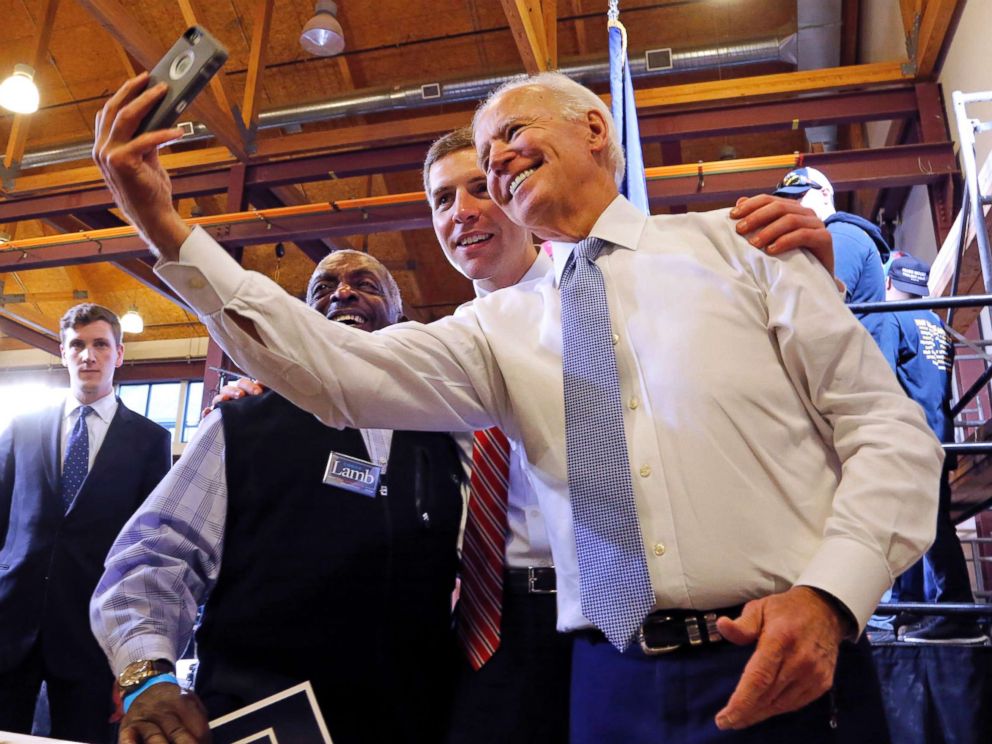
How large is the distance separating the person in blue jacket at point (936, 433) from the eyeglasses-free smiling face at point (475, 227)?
66.6 inches

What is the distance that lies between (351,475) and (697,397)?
32.3 inches

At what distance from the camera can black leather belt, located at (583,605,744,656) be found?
1089 millimetres

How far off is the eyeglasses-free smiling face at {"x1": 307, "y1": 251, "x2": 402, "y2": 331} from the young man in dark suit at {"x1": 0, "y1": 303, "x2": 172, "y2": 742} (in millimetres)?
1684

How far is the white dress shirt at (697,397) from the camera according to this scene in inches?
42.9

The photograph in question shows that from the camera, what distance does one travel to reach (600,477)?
1.21 meters

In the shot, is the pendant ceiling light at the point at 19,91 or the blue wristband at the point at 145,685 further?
the pendant ceiling light at the point at 19,91

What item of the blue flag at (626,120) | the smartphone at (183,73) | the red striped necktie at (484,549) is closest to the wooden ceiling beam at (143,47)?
Answer: the blue flag at (626,120)

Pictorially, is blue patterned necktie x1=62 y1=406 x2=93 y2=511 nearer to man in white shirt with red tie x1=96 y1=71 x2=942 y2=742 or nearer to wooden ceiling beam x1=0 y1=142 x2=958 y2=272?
man in white shirt with red tie x1=96 y1=71 x2=942 y2=742

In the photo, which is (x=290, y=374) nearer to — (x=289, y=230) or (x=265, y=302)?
(x=265, y=302)

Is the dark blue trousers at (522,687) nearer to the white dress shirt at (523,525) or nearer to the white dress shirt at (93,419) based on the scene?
the white dress shirt at (523,525)

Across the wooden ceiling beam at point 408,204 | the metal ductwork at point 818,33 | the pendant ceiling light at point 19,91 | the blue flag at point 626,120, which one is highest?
the metal ductwork at point 818,33

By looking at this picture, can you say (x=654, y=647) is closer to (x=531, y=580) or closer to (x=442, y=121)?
(x=531, y=580)

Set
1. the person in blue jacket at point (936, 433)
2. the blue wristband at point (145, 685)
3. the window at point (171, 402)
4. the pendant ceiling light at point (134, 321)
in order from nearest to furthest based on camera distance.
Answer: the blue wristband at point (145, 685), the person in blue jacket at point (936, 433), the pendant ceiling light at point (134, 321), the window at point (171, 402)

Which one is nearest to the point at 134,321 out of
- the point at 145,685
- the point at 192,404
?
the point at 192,404
